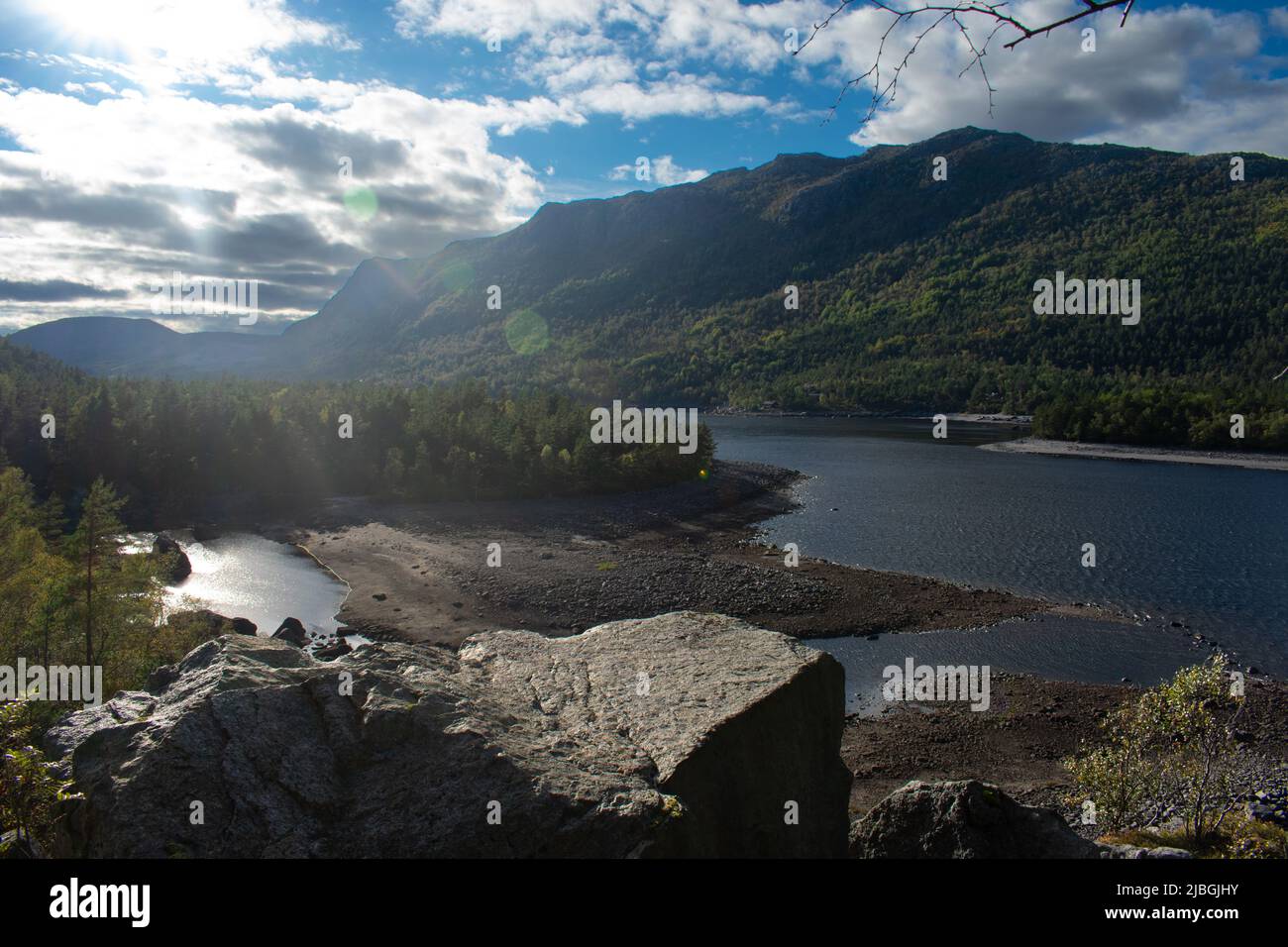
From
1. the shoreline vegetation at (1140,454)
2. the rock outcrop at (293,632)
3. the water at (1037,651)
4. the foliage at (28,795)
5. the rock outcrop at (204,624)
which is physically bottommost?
the water at (1037,651)

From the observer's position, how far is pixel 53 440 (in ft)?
226

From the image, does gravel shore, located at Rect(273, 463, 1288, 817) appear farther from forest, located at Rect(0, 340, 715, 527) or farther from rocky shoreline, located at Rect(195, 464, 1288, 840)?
forest, located at Rect(0, 340, 715, 527)

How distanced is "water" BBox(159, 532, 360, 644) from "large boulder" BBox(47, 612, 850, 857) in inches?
1149

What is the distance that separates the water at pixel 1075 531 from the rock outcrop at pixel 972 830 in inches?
972

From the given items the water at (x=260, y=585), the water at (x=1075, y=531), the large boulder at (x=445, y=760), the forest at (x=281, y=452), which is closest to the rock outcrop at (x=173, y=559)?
the water at (x=260, y=585)

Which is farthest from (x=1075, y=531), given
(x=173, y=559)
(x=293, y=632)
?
(x=173, y=559)

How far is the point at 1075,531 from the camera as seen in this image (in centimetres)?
5503

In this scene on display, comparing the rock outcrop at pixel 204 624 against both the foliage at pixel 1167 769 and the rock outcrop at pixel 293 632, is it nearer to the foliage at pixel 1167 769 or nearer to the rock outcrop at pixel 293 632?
the rock outcrop at pixel 293 632

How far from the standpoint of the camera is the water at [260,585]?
39.4m

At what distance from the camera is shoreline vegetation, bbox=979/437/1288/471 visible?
304 ft

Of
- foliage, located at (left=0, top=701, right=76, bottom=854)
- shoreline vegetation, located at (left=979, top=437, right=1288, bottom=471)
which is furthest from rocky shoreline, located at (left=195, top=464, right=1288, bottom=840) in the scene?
shoreline vegetation, located at (left=979, top=437, right=1288, bottom=471)

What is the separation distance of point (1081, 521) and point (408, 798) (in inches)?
2516
